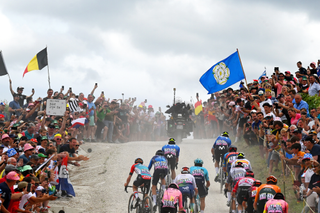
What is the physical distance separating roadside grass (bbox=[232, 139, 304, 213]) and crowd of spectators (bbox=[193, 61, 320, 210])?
23cm

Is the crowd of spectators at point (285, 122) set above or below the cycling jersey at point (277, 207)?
above

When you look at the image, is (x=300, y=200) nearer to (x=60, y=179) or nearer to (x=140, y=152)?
(x=60, y=179)

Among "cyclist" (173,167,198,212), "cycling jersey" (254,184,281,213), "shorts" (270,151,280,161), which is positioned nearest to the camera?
"cycling jersey" (254,184,281,213)

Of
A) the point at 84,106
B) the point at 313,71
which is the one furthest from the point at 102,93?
the point at 313,71

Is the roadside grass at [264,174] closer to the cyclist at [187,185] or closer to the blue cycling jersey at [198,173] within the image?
the blue cycling jersey at [198,173]

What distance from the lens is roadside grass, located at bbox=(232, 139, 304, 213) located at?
36.8 feet

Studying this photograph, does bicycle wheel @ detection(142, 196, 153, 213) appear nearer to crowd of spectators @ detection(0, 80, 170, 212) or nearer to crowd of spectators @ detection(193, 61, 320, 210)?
crowd of spectators @ detection(0, 80, 170, 212)

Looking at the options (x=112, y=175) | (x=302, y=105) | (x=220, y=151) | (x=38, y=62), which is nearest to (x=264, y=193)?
(x=302, y=105)

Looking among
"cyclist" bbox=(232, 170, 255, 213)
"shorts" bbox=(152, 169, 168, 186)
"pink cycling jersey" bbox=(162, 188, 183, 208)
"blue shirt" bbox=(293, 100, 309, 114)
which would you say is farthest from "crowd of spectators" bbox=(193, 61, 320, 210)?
"shorts" bbox=(152, 169, 168, 186)

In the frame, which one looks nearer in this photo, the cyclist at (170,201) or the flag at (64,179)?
the cyclist at (170,201)

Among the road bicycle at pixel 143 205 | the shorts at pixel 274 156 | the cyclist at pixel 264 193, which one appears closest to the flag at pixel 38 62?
the road bicycle at pixel 143 205

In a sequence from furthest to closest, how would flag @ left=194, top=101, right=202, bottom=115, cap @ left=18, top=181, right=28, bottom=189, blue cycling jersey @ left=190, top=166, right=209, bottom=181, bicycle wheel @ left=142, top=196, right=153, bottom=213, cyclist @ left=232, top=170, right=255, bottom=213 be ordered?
1. flag @ left=194, top=101, right=202, bottom=115
2. blue cycling jersey @ left=190, top=166, right=209, bottom=181
3. bicycle wheel @ left=142, top=196, right=153, bottom=213
4. cyclist @ left=232, top=170, right=255, bottom=213
5. cap @ left=18, top=181, right=28, bottom=189

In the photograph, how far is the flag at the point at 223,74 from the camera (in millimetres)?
16438

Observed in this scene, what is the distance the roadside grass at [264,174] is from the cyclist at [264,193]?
1446 millimetres
